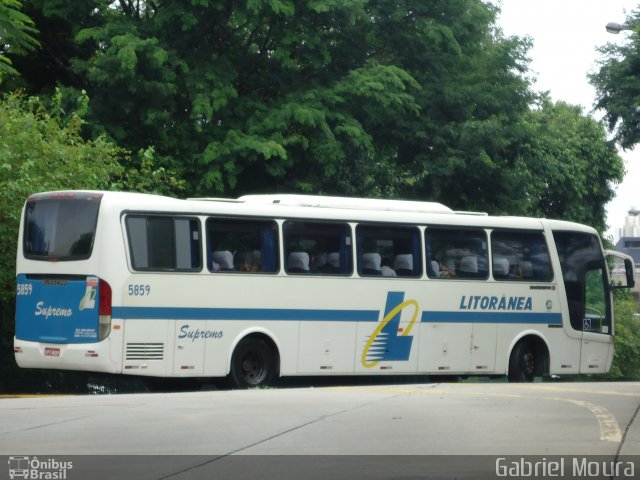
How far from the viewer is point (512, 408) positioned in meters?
15.9

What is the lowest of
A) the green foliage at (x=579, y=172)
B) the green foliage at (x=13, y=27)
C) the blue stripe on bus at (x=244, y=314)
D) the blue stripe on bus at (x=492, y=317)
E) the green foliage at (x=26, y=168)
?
the blue stripe on bus at (x=492, y=317)

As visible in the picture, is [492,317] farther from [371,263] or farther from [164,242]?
[164,242]

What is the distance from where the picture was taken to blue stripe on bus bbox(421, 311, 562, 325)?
25359mm

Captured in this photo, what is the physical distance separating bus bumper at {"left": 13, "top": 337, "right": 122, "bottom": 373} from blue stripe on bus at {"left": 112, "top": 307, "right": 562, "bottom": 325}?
59 centimetres

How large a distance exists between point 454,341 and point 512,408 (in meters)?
9.86

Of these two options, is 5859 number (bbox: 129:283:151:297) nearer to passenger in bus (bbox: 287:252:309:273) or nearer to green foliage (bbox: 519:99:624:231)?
passenger in bus (bbox: 287:252:309:273)

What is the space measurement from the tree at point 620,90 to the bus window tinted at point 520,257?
428 inches

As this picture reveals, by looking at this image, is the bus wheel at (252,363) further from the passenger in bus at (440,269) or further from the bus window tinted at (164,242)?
the passenger in bus at (440,269)

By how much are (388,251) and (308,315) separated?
80.6 inches

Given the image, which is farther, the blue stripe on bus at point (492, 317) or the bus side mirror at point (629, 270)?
the bus side mirror at point (629, 270)

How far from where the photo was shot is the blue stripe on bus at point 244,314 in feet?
70.0

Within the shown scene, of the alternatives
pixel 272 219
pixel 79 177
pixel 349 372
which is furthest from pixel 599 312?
pixel 79 177

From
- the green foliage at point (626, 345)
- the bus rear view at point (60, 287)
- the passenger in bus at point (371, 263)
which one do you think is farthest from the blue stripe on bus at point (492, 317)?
the green foliage at point (626, 345)

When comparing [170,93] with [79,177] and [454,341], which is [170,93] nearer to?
[79,177]
